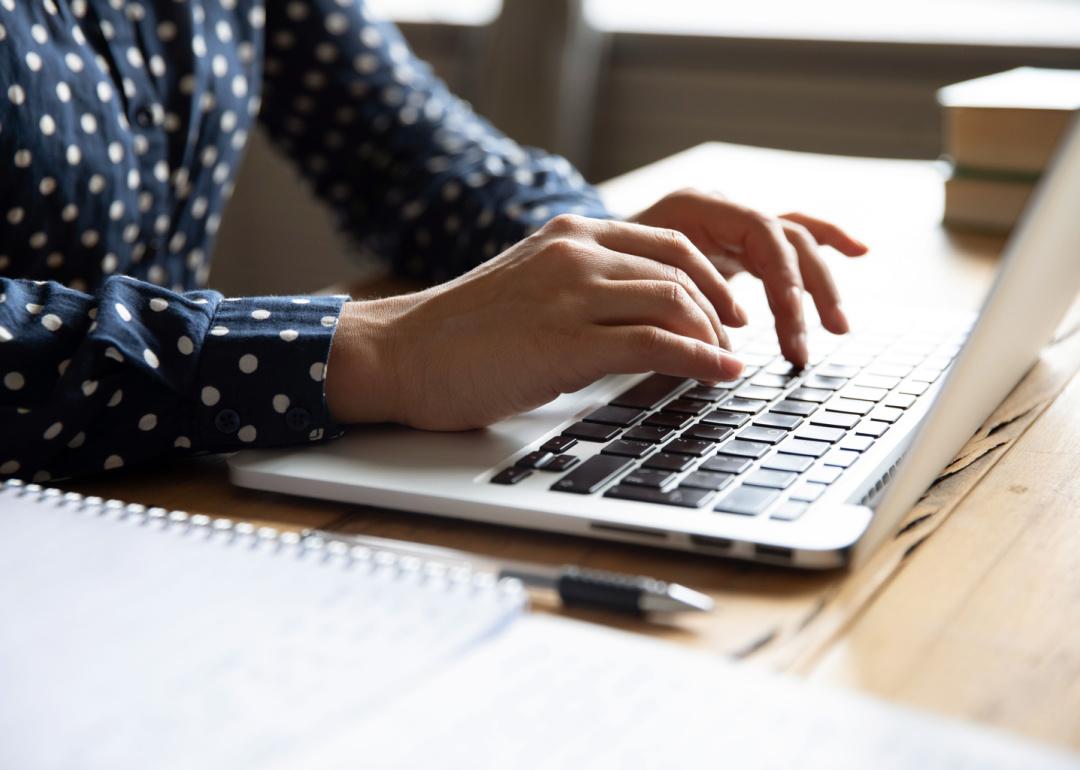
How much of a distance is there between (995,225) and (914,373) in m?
0.52

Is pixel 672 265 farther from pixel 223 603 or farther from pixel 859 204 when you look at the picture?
pixel 859 204

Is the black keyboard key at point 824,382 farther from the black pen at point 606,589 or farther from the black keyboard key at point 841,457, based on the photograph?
the black pen at point 606,589

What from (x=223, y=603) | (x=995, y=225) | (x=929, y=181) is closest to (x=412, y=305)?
(x=223, y=603)

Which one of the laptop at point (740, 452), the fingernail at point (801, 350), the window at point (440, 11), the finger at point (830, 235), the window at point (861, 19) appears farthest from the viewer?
the window at point (440, 11)

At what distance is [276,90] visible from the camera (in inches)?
44.9

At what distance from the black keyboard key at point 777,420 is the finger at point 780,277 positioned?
10 cm

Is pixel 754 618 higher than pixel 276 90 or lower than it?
lower

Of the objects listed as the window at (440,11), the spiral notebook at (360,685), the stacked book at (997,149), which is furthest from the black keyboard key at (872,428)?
the window at (440,11)

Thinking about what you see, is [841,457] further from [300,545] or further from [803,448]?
[300,545]

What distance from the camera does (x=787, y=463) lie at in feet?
1.76

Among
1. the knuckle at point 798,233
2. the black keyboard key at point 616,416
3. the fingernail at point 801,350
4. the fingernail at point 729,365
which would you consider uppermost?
the knuckle at point 798,233

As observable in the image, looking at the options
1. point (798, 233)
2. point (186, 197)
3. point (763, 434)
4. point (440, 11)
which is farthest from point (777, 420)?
point (440, 11)

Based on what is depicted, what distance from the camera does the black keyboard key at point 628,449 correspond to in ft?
1.82

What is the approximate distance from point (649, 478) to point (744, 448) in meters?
0.06
